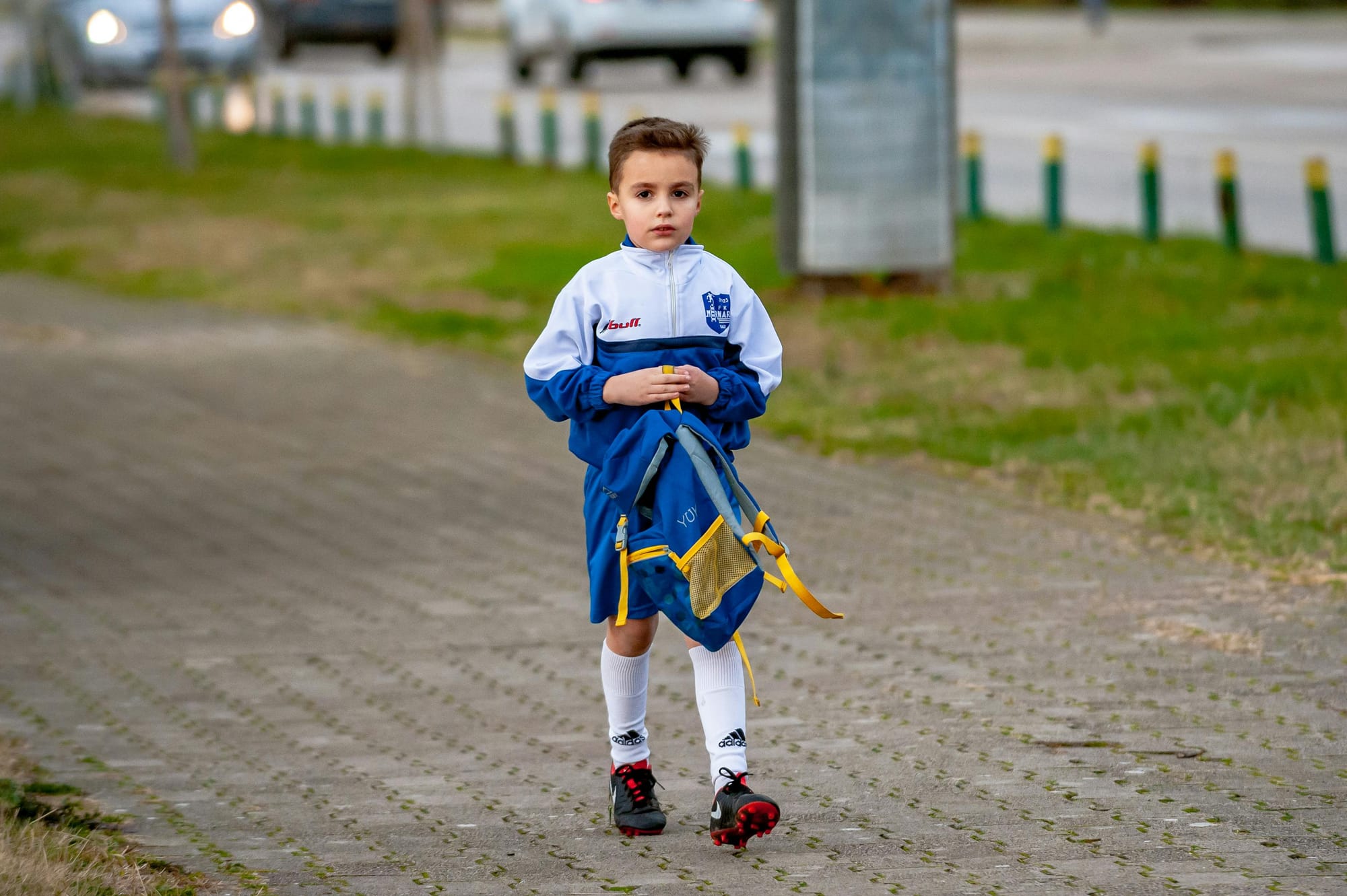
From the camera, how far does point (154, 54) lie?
28844 millimetres

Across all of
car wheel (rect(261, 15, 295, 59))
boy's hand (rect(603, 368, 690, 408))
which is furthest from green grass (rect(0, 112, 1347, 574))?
car wheel (rect(261, 15, 295, 59))

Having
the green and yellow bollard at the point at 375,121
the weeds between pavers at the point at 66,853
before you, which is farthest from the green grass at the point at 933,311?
the weeds between pavers at the point at 66,853

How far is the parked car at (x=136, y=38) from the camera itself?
90.6 feet

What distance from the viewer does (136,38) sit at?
94.4 ft

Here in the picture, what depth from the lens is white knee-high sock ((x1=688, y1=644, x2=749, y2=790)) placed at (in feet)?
13.8

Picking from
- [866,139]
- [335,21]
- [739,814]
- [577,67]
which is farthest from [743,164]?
[335,21]

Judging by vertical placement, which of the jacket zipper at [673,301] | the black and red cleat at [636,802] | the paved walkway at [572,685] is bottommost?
the paved walkway at [572,685]

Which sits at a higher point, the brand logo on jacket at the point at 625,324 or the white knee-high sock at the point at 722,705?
the brand logo on jacket at the point at 625,324

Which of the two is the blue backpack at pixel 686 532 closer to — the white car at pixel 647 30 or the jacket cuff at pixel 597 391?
the jacket cuff at pixel 597 391

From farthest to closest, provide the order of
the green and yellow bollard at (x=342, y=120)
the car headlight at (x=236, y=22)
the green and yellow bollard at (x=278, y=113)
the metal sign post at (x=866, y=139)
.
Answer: the car headlight at (x=236, y=22) < the green and yellow bollard at (x=278, y=113) < the green and yellow bollard at (x=342, y=120) < the metal sign post at (x=866, y=139)

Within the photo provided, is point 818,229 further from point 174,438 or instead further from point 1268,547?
point 1268,547

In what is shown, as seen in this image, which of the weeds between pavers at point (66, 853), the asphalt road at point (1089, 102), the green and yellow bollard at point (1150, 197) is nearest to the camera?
the weeds between pavers at point (66, 853)

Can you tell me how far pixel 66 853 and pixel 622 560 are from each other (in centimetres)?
128

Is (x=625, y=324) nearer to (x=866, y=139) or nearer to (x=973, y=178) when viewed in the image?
(x=866, y=139)
